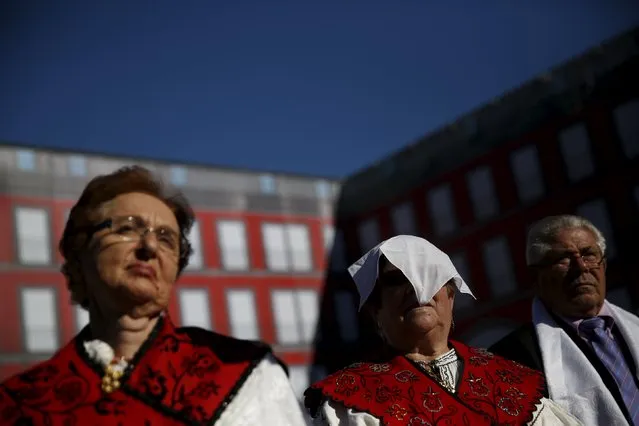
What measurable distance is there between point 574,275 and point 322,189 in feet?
96.5

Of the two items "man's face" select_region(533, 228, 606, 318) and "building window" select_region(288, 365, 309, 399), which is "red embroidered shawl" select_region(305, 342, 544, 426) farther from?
"building window" select_region(288, 365, 309, 399)

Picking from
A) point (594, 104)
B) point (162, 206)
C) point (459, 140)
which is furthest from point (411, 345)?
point (459, 140)

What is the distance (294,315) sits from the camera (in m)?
32.7

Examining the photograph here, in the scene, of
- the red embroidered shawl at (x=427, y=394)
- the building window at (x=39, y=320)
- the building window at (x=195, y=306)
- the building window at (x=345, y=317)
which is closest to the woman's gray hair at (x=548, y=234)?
the red embroidered shawl at (x=427, y=394)

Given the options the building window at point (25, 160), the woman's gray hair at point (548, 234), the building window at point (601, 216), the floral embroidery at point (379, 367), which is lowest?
the floral embroidery at point (379, 367)

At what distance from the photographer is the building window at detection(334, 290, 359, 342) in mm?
33844

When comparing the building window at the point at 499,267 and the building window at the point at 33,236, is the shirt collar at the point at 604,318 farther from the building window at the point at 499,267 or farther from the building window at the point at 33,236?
the building window at the point at 33,236

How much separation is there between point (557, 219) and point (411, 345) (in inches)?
62.9

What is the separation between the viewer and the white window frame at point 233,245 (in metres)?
31.9

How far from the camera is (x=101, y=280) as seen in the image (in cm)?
388

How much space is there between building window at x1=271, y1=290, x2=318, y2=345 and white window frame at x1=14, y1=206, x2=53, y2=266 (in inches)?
317

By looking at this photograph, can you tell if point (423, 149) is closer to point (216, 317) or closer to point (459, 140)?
point (459, 140)

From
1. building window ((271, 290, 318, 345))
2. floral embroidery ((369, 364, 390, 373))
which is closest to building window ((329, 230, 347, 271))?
Result: building window ((271, 290, 318, 345))

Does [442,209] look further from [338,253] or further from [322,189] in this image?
[322,189]
